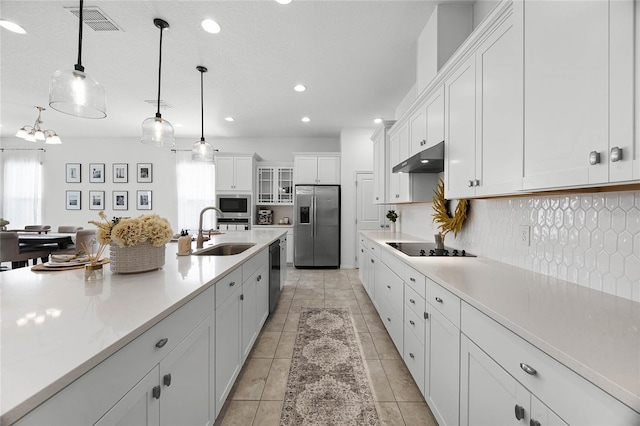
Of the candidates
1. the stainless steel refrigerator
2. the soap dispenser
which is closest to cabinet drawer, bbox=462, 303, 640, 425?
the soap dispenser

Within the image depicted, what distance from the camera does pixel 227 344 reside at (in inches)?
62.9

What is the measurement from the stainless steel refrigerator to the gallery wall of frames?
3.82 meters

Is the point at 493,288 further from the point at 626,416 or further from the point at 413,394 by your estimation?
the point at 413,394

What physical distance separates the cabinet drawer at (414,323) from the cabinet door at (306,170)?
13.8 feet

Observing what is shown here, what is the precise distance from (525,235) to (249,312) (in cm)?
197

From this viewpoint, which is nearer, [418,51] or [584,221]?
[584,221]

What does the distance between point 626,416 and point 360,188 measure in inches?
205

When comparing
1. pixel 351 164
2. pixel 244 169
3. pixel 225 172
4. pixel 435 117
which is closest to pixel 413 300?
pixel 435 117

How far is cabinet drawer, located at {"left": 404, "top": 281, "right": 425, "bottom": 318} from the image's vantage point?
1668 mm

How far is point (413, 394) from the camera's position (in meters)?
1.80

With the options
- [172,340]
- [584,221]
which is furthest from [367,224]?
[172,340]

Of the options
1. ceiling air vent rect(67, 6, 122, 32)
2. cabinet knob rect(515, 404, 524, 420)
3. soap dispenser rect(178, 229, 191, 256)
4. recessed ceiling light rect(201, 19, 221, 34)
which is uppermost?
recessed ceiling light rect(201, 19, 221, 34)

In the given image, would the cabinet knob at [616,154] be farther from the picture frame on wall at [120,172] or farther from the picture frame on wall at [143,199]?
the picture frame on wall at [120,172]

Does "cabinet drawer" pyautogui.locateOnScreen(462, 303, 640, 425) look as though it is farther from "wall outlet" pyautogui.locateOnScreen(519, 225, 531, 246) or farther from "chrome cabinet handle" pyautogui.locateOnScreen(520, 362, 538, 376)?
"wall outlet" pyautogui.locateOnScreen(519, 225, 531, 246)
